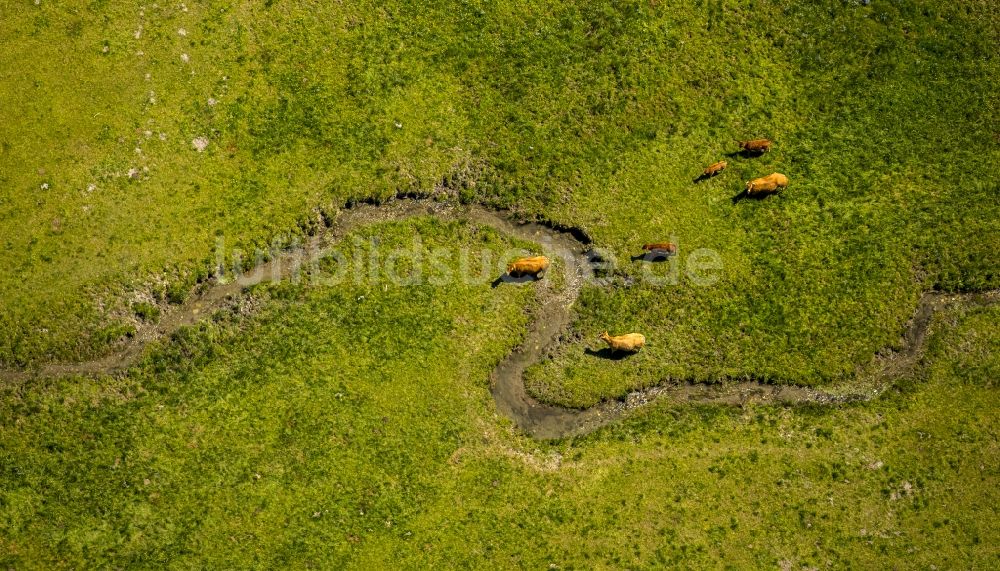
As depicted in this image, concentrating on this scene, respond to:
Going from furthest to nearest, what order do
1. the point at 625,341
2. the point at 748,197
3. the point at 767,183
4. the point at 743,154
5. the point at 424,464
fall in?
the point at 743,154, the point at 748,197, the point at 767,183, the point at 625,341, the point at 424,464

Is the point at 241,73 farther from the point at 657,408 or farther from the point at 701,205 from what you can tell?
the point at 657,408

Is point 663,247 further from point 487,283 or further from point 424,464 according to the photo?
point 424,464

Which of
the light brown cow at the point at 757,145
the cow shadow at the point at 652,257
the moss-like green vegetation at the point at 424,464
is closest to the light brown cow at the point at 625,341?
the moss-like green vegetation at the point at 424,464

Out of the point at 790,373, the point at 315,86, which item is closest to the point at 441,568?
the point at 790,373

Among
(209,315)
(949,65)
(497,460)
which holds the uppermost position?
(949,65)

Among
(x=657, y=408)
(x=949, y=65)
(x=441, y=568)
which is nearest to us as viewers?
(x=441, y=568)

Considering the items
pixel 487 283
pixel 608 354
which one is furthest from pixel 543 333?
pixel 487 283
